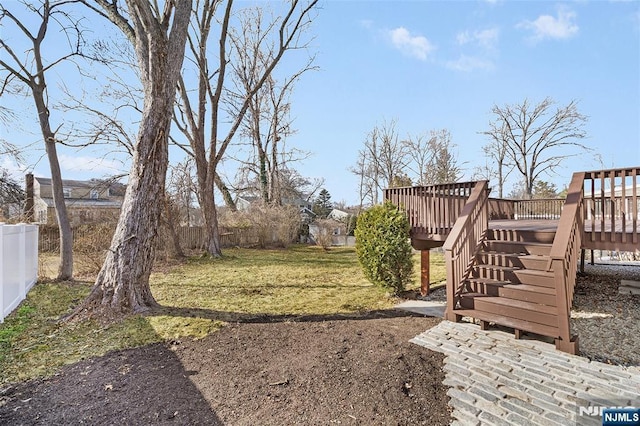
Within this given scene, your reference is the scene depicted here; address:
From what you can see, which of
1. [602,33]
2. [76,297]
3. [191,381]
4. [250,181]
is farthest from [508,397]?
[250,181]

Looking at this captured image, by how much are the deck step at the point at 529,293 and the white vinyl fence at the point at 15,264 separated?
283 inches

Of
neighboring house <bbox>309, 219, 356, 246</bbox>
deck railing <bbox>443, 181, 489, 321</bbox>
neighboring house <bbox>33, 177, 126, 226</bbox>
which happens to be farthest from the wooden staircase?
neighboring house <bbox>309, 219, 356, 246</bbox>

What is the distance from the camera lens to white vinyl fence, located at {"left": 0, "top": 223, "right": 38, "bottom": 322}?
4.59m

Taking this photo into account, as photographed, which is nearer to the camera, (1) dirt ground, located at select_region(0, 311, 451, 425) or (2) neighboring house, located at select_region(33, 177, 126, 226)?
(1) dirt ground, located at select_region(0, 311, 451, 425)

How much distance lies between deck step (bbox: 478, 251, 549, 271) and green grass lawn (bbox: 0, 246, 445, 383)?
182 centimetres

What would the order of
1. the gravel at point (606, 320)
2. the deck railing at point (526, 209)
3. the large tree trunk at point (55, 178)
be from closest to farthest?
the gravel at point (606, 320)
the large tree trunk at point (55, 178)
the deck railing at point (526, 209)

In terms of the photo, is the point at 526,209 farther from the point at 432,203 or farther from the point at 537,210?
the point at 432,203

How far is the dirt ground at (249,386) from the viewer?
2.29 metres

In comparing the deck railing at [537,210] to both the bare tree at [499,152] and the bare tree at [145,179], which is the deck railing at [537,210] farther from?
the bare tree at [499,152]

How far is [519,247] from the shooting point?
475cm

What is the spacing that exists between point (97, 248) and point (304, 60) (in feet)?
35.4

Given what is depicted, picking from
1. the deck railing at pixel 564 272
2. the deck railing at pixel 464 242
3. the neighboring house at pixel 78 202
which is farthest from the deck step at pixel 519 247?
the neighboring house at pixel 78 202

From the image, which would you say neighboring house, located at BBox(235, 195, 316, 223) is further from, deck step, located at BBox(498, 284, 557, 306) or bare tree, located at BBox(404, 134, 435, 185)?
deck step, located at BBox(498, 284, 557, 306)

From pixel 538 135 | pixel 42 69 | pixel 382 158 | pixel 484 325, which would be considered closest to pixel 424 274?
pixel 484 325
